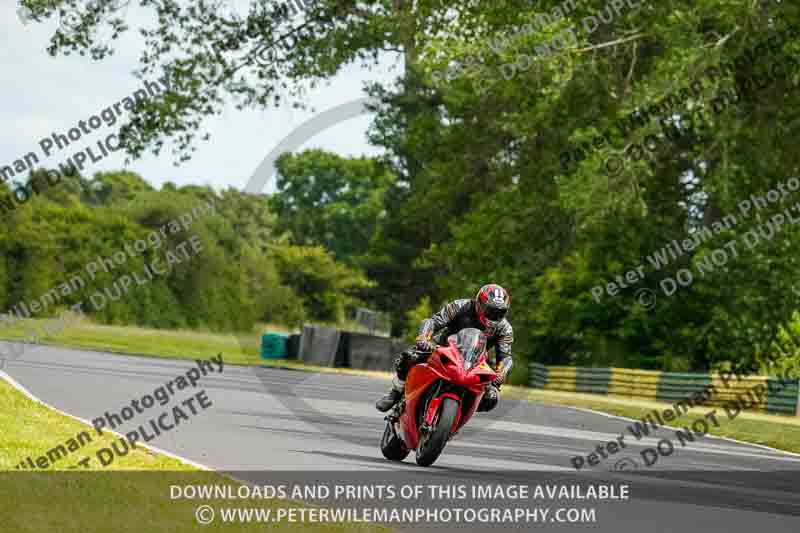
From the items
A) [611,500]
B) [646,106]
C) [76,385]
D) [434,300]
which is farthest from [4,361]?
[434,300]

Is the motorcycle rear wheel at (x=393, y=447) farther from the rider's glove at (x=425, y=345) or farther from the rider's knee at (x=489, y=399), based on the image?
the rider's glove at (x=425, y=345)

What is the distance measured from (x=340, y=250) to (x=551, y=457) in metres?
114

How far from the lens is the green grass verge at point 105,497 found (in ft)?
27.2

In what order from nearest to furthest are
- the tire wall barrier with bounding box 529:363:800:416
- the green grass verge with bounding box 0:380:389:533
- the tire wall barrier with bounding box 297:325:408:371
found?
Result: the green grass verge with bounding box 0:380:389:533 → the tire wall barrier with bounding box 529:363:800:416 → the tire wall barrier with bounding box 297:325:408:371

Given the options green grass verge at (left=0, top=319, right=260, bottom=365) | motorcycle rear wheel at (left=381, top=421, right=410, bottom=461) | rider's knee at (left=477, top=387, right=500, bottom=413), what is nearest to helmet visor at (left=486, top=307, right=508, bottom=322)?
rider's knee at (left=477, top=387, right=500, bottom=413)

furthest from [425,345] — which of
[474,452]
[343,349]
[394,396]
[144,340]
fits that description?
[144,340]

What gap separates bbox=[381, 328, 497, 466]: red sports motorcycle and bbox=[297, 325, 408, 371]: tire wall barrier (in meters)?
36.2

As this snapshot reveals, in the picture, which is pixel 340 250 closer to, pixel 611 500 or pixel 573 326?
pixel 573 326

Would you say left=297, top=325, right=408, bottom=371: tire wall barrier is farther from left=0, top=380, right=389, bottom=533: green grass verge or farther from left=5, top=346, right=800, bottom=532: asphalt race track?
left=0, top=380, right=389, bottom=533: green grass verge

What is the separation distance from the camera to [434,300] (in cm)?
8956

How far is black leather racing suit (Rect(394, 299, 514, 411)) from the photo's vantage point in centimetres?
1338

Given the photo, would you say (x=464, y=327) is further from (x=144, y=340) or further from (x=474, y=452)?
(x=144, y=340)

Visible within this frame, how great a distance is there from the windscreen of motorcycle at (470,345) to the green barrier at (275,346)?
38953 mm

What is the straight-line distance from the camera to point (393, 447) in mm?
14266
